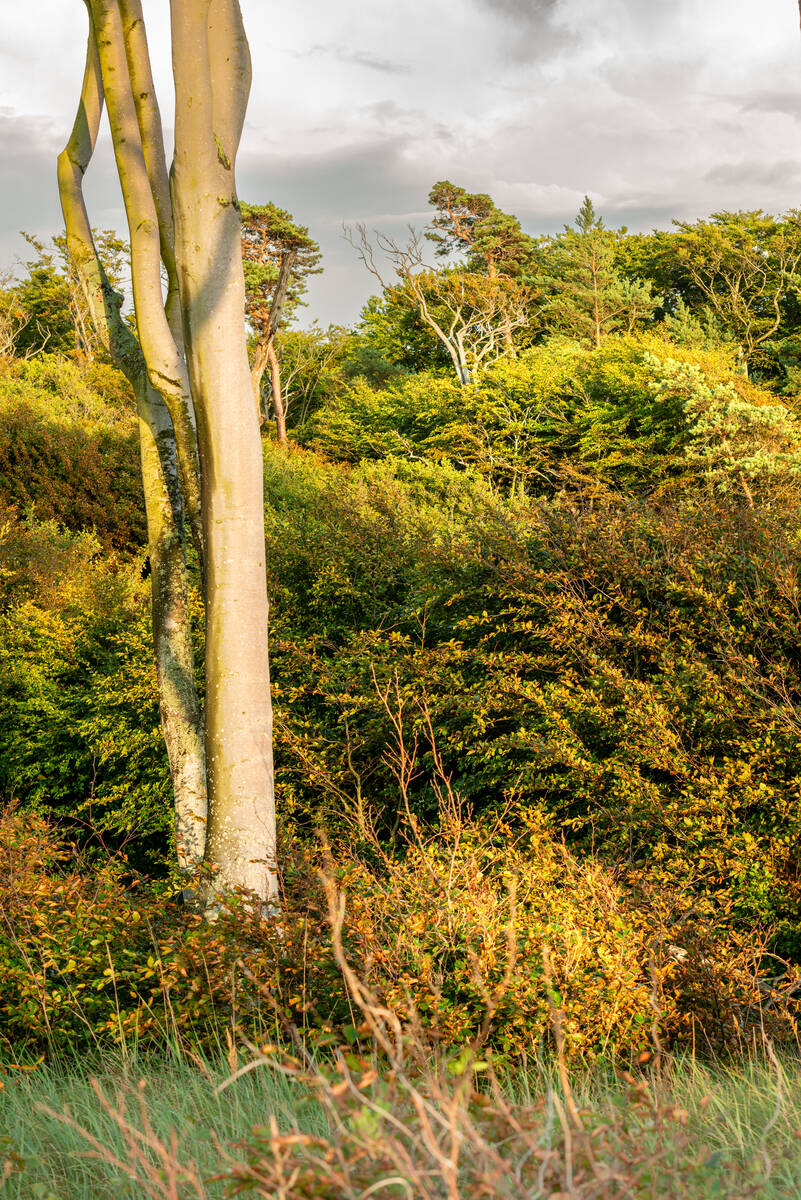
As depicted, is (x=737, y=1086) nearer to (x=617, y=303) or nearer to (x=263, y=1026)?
(x=263, y=1026)

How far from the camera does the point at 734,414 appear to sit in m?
18.2

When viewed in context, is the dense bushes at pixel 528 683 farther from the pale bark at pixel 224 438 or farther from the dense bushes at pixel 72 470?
the dense bushes at pixel 72 470

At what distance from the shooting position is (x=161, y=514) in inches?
238

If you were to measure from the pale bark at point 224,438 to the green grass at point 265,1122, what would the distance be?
1.36m

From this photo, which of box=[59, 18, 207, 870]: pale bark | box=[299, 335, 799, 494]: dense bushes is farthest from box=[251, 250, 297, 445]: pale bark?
box=[59, 18, 207, 870]: pale bark

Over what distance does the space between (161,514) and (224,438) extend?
140cm

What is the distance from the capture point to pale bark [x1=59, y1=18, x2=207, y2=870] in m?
5.75

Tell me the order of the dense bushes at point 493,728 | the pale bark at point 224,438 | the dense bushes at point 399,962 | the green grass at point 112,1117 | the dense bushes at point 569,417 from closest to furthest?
the green grass at point 112,1117
the dense bushes at point 399,962
the dense bushes at point 493,728
the pale bark at point 224,438
the dense bushes at point 569,417

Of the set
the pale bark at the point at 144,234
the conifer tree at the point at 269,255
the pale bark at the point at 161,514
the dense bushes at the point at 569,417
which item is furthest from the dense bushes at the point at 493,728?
the conifer tree at the point at 269,255

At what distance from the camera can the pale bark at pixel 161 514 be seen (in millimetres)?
5754

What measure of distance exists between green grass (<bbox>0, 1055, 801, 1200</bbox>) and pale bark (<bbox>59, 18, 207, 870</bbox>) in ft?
7.10

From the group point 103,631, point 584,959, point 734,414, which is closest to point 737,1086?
point 584,959

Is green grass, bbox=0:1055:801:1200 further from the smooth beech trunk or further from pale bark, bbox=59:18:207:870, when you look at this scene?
pale bark, bbox=59:18:207:870

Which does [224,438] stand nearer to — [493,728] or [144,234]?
[144,234]
